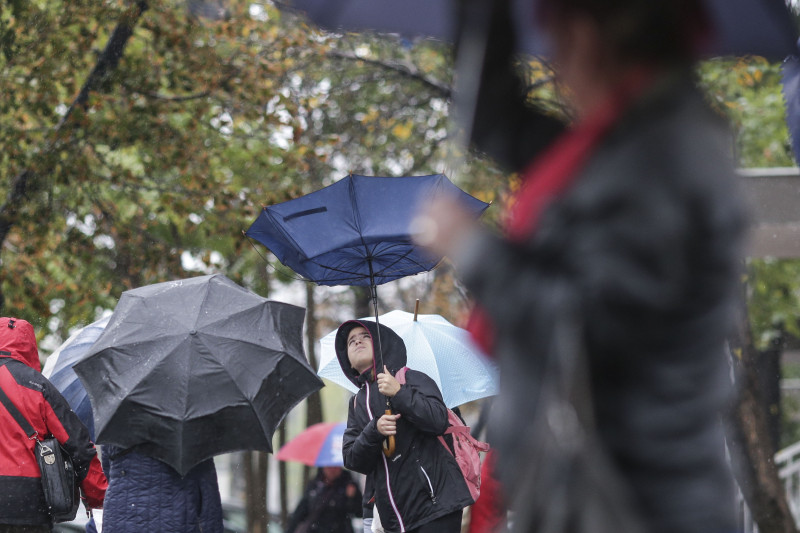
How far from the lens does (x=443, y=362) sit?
710 cm

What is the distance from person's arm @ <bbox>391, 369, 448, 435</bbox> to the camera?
19.1 feet

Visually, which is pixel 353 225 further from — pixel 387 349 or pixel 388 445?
pixel 388 445

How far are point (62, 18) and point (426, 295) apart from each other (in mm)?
8682

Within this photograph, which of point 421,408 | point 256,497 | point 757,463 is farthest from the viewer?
point 256,497

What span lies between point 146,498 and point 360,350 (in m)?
1.55

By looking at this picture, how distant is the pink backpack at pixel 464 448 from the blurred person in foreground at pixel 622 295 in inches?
161

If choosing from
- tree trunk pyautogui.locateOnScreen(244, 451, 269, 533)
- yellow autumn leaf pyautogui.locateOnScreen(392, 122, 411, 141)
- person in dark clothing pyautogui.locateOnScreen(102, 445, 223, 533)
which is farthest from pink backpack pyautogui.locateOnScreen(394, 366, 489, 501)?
tree trunk pyautogui.locateOnScreen(244, 451, 269, 533)

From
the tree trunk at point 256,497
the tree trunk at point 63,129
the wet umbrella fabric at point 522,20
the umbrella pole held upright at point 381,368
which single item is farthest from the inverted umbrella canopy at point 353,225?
the tree trunk at point 256,497

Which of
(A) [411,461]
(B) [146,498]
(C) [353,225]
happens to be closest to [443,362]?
(A) [411,461]

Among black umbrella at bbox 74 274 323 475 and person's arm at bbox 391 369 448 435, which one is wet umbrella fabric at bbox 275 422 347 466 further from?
person's arm at bbox 391 369 448 435

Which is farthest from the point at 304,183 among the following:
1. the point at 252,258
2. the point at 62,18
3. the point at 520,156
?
the point at 520,156

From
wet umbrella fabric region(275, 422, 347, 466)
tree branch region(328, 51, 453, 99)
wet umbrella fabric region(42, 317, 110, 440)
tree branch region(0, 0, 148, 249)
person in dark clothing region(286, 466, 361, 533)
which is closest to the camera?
wet umbrella fabric region(42, 317, 110, 440)

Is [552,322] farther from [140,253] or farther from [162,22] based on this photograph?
[140,253]

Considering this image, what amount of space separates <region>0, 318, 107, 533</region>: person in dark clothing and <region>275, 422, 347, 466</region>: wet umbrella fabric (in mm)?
5011
